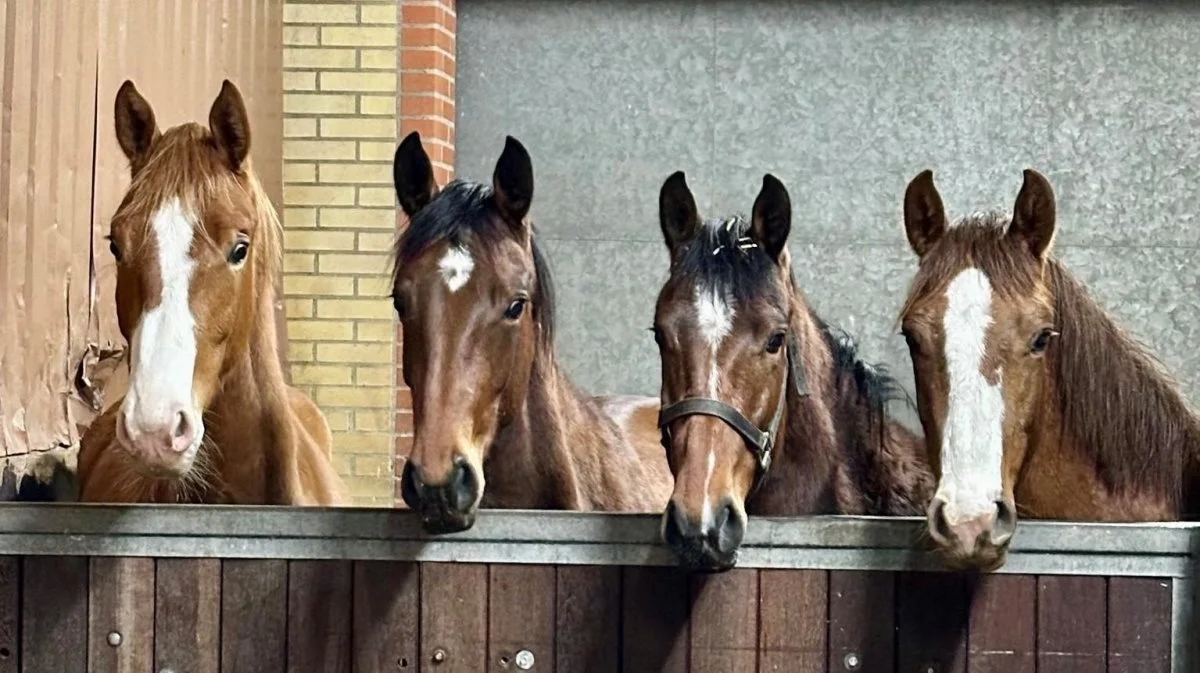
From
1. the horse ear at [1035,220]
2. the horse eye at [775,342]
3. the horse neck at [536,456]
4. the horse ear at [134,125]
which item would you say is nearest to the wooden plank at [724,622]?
the horse eye at [775,342]

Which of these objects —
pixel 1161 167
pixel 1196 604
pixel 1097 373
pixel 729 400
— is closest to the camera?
pixel 1196 604

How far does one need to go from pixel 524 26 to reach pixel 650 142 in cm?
72

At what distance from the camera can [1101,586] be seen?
3.07m

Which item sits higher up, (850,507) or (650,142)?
(650,142)

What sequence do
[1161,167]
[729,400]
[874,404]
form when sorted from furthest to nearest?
[1161,167], [874,404], [729,400]

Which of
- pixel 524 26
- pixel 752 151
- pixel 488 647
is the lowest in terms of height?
pixel 488 647

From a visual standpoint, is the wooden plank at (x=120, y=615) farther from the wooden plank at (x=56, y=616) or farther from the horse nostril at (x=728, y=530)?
the horse nostril at (x=728, y=530)

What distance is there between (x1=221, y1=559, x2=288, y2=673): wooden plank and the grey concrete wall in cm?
375

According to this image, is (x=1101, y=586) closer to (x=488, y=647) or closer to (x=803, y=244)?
(x=488, y=647)

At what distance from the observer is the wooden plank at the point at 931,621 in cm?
310

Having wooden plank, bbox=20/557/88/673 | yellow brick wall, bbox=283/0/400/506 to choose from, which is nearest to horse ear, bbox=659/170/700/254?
wooden plank, bbox=20/557/88/673

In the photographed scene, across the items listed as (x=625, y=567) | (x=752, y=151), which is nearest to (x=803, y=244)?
(x=752, y=151)

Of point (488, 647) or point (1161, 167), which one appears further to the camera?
point (1161, 167)

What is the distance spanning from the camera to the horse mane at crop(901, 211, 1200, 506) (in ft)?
11.0
